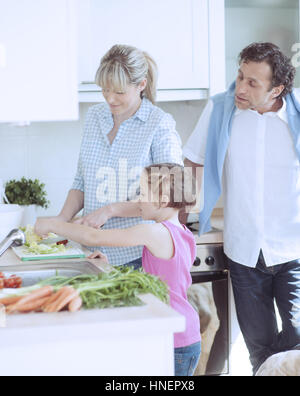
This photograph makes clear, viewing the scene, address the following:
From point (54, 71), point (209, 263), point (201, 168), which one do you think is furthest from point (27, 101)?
point (209, 263)

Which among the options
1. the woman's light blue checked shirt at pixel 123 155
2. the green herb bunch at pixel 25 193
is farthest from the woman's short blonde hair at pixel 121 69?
the green herb bunch at pixel 25 193

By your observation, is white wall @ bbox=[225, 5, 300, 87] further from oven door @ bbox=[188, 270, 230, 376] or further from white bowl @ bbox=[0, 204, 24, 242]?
white bowl @ bbox=[0, 204, 24, 242]

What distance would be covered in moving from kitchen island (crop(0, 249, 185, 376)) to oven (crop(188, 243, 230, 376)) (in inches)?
54.0

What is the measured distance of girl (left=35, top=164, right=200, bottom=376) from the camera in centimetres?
187

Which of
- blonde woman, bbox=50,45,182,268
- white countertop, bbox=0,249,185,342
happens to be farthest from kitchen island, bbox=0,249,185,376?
blonde woman, bbox=50,45,182,268

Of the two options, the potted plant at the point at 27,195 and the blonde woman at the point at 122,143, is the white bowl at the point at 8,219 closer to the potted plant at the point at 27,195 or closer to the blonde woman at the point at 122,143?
the blonde woman at the point at 122,143

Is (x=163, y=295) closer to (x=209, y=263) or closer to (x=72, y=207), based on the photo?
(x=72, y=207)

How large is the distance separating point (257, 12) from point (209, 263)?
3.91ft

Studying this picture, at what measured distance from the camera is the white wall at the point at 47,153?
3.10 metres

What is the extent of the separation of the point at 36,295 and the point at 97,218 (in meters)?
0.75

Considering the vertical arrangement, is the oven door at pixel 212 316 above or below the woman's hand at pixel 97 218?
below

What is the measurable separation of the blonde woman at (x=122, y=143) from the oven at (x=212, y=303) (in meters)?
0.58

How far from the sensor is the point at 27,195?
2918mm

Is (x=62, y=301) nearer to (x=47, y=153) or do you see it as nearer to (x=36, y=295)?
(x=36, y=295)
